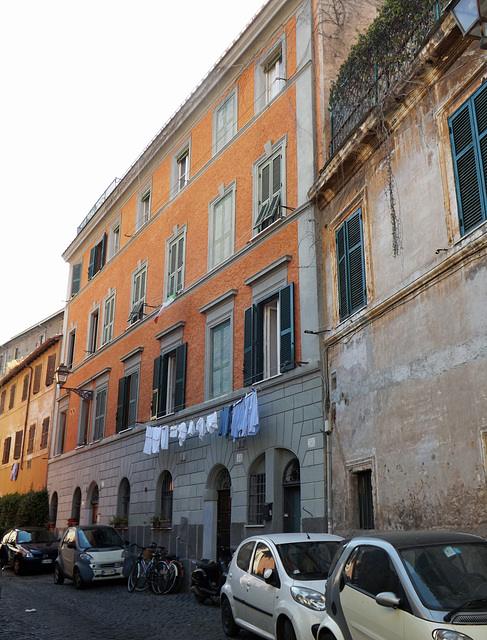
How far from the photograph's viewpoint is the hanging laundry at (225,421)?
14.8 m

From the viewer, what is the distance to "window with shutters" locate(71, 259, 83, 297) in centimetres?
3014

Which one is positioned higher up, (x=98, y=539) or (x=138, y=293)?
(x=138, y=293)

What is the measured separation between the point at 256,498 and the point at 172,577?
8.31 feet

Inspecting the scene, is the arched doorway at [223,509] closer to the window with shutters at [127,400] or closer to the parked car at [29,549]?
the window with shutters at [127,400]

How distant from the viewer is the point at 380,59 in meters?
12.2

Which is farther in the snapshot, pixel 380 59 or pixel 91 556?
pixel 91 556

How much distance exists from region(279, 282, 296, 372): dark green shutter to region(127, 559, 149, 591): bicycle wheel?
19.2 feet

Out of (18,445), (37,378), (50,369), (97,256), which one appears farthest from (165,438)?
(18,445)

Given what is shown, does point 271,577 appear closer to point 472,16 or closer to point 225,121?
point 472,16

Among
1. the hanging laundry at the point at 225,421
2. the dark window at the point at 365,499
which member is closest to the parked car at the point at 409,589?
the dark window at the point at 365,499

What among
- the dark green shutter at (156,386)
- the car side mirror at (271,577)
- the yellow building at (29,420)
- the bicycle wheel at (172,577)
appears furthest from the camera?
the yellow building at (29,420)

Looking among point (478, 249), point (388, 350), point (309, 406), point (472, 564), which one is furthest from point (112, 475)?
point (472, 564)

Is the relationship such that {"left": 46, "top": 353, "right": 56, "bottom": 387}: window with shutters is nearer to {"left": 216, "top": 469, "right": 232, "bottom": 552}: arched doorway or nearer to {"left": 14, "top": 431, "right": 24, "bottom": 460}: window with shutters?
{"left": 14, "top": 431, "right": 24, "bottom": 460}: window with shutters

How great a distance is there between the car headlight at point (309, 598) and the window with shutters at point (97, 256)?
21.1m
